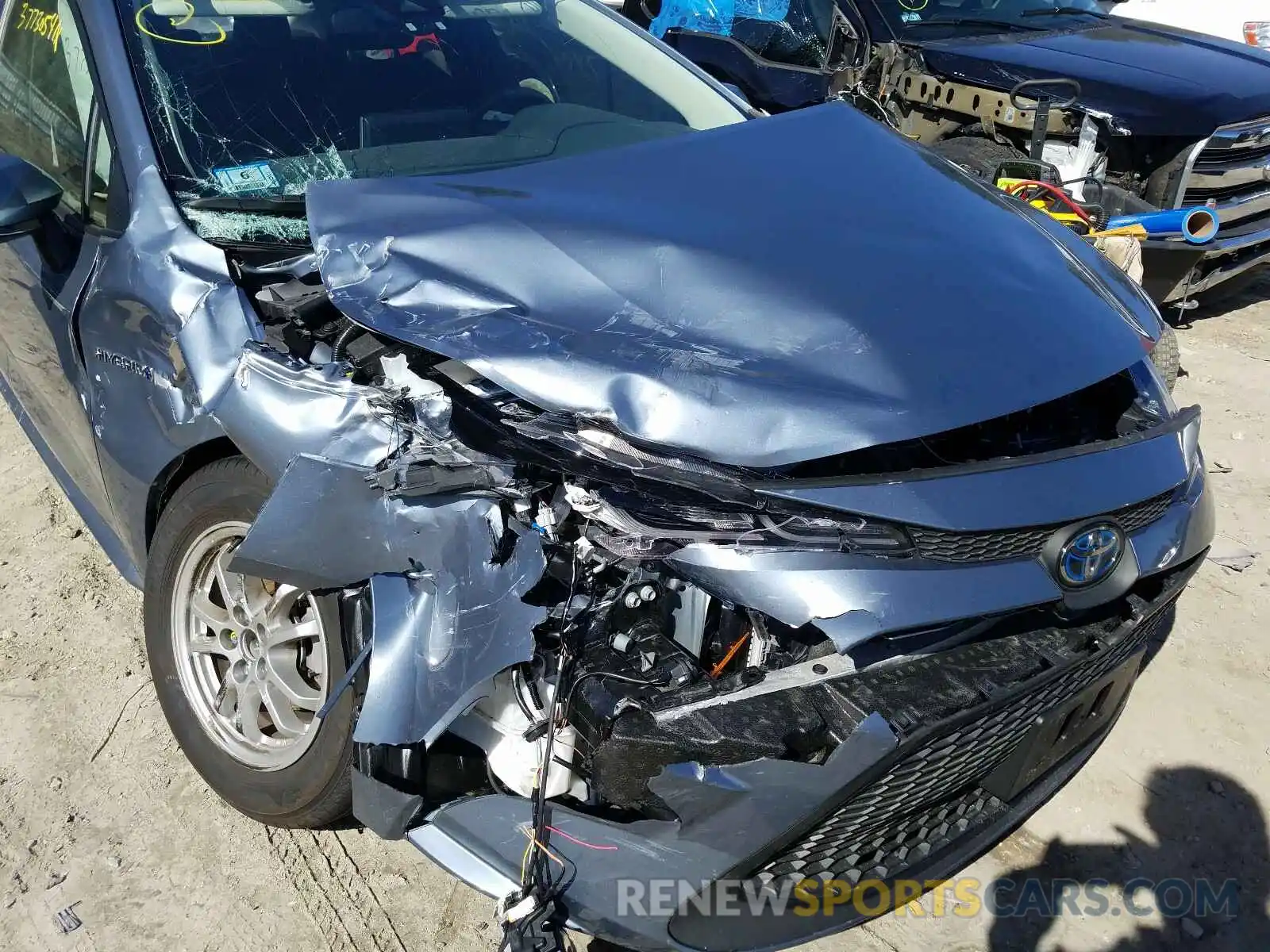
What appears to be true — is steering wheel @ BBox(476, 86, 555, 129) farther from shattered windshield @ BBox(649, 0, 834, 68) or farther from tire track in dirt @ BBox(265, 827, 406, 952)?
shattered windshield @ BBox(649, 0, 834, 68)

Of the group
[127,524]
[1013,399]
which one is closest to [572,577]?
[1013,399]

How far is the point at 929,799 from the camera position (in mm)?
1842

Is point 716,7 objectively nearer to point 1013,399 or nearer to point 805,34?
point 805,34

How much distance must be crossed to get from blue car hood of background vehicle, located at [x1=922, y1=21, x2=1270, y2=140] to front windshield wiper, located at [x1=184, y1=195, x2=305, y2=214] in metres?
4.24

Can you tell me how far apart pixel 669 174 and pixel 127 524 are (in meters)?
1.57

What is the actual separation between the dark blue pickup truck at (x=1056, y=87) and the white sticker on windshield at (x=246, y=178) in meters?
3.68

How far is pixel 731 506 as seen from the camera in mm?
1727

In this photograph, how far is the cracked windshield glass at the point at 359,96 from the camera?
2375 mm

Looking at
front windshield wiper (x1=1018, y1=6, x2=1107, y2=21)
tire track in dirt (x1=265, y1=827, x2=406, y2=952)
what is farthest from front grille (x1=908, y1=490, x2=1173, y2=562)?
front windshield wiper (x1=1018, y1=6, x2=1107, y2=21)

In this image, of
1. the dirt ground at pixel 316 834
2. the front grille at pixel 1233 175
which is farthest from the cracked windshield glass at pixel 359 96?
the front grille at pixel 1233 175

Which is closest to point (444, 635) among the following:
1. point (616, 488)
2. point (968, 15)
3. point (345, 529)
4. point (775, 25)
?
point (345, 529)

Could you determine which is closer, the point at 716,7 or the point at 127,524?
the point at 127,524

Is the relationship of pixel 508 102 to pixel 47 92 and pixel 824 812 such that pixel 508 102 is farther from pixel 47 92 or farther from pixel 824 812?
pixel 824 812

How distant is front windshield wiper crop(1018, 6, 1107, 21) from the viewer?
6.00 meters
